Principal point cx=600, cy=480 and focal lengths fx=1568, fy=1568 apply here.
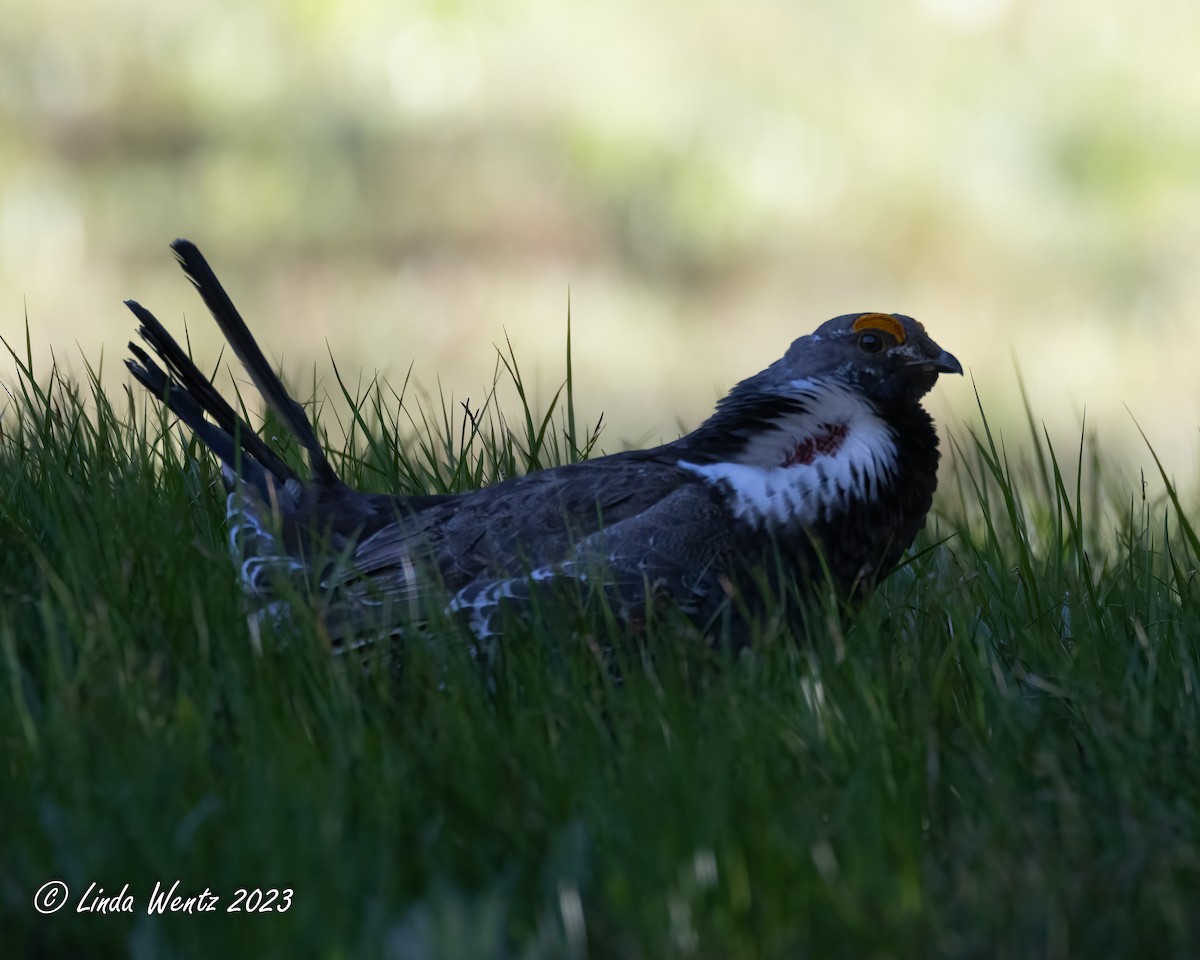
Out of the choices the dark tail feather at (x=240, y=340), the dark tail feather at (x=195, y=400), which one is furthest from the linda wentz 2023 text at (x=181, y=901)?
the dark tail feather at (x=240, y=340)

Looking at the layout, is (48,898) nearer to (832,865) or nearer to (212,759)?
(212,759)

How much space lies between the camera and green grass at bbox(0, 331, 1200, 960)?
7.74 ft

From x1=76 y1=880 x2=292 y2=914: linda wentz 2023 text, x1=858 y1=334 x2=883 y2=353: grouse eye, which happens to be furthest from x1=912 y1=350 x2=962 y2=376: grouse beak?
x1=76 y1=880 x2=292 y2=914: linda wentz 2023 text

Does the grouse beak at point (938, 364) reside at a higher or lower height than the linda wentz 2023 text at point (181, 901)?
higher

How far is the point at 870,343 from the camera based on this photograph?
436 cm

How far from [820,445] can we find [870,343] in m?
0.41

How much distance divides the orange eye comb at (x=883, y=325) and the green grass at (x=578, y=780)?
83 centimetres

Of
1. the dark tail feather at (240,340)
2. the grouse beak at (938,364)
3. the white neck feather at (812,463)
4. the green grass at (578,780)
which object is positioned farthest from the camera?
the dark tail feather at (240,340)

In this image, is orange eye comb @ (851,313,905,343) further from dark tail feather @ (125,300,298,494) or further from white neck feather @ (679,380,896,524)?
dark tail feather @ (125,300,298,494)

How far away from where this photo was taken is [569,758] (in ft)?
9.57

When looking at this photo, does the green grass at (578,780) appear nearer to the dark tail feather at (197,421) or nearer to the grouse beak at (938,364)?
the dark tail feather at (197,421)

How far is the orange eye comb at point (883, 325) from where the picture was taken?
435 cm

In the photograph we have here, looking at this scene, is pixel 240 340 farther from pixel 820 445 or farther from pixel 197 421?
pixel 820 445

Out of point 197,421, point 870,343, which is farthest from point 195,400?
point 870,343
